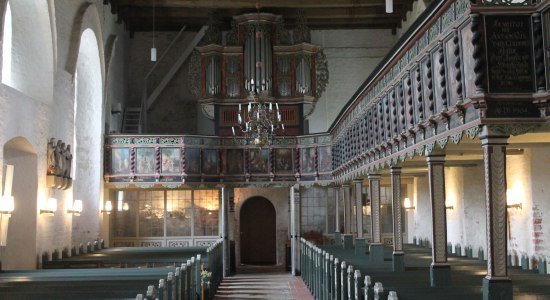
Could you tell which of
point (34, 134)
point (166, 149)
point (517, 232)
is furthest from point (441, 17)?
point (166, 149)

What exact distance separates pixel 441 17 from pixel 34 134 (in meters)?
11.1

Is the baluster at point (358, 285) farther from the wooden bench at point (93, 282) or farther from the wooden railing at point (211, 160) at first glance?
the wooden railing at point (211, 160)

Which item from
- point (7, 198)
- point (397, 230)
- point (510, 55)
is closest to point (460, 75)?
point (510, 55)

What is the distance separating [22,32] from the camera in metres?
17.0

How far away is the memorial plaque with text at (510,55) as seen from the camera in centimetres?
851

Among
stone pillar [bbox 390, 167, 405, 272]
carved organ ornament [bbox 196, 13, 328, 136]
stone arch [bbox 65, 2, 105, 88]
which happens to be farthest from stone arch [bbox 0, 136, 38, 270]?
carved organ ornament [bbox 196, 13, 328, 136]

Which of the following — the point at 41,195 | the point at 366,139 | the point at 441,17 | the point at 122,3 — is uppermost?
the point at 122,3

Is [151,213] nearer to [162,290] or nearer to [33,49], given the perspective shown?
[33,49]

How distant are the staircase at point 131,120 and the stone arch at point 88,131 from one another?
4.19 m

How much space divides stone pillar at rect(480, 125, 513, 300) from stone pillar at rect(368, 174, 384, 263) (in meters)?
7.97

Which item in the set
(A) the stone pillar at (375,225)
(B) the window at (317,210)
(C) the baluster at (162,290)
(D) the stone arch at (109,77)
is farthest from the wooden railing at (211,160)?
(C) the baluster at (162,290)

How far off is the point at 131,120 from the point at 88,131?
531 centimetres

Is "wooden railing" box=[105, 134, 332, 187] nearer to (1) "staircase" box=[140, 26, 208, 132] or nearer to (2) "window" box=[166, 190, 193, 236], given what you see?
(2) "window" box=[166, 190, 193, 236]

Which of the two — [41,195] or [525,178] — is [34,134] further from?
[525,178]
